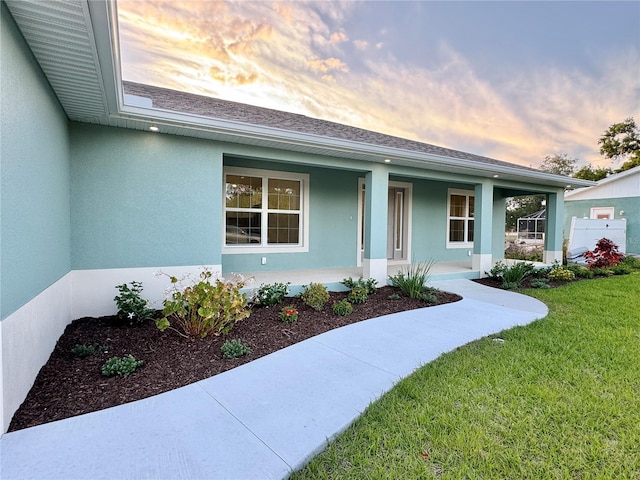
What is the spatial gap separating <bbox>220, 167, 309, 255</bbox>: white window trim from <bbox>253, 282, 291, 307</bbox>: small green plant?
2.04 m

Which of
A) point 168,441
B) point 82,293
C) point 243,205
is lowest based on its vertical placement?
point 168,441

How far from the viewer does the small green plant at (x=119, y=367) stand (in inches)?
135

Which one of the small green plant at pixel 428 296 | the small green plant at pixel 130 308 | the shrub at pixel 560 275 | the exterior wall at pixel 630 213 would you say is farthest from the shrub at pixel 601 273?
the small green plant at pixel 130 308

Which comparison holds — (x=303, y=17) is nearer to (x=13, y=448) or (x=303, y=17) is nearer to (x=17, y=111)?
(x=17, y=111)

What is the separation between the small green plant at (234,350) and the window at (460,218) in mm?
9457

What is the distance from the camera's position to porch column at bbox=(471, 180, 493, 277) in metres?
9.59

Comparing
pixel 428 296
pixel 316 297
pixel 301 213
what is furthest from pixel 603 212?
pixel 316 297

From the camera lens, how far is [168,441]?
2.41m

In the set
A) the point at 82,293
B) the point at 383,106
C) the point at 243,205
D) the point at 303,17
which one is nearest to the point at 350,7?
the point at 303,17

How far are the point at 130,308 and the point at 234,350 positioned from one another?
2072mm

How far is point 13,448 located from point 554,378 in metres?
4.80

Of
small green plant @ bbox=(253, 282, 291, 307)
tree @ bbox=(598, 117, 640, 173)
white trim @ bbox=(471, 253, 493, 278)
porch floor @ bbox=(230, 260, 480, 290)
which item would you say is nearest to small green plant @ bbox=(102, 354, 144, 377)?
small green plant @ bbox=(253, 282, 291, 307)

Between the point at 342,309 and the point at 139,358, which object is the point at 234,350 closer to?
the point at 139,358

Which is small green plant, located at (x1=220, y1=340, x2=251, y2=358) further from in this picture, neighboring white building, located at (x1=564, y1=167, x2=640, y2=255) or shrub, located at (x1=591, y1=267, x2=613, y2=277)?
neighboring white building, located at (x1=564, y1=167, x2=640, y2=255)
